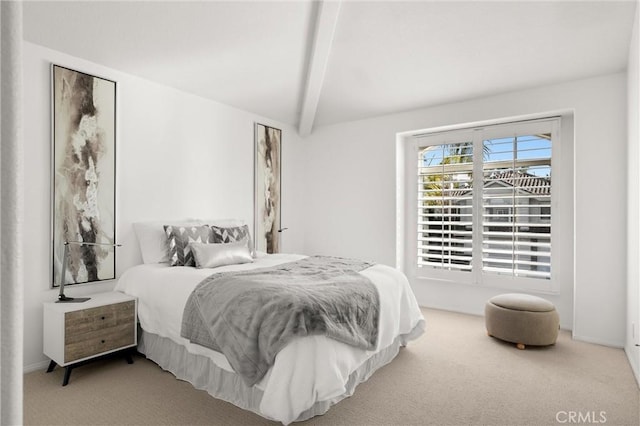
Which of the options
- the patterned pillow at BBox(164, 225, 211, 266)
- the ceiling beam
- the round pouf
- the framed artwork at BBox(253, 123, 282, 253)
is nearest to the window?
the round pouf

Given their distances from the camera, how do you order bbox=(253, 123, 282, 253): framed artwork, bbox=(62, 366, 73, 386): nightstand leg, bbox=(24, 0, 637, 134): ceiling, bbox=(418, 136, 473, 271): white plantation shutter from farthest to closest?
bbox=(253, 123, 282, 253): framed artwork, bbox=(418, 136, 473, 271): white plantation shutter, bbox=(24, 0, 637, 134): ceiling, bbox=(62, 366, 73, 386): nightstand leg

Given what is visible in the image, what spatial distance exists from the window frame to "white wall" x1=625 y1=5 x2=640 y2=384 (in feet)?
2.33

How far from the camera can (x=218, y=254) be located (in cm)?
321

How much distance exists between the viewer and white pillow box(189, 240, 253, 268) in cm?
313

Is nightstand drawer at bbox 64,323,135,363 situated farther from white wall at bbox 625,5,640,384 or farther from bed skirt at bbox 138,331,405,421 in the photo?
white wall at bbox 625,5,640,384

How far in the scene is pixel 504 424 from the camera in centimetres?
209

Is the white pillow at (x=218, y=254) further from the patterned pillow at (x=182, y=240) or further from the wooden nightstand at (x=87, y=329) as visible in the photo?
the wooden nightstand at (x=87, y=329)

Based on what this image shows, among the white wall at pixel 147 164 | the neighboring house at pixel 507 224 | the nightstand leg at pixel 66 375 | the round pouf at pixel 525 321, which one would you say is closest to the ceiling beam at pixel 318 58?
the white wall at pixel 147 164

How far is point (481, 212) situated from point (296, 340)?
3.10 meters

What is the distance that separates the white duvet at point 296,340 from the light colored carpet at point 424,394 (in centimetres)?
26

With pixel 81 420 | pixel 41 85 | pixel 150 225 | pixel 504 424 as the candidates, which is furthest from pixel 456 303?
pixel 41 85

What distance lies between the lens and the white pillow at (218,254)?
3.13 metres

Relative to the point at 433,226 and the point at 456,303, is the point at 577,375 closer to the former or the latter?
the point at 456,303

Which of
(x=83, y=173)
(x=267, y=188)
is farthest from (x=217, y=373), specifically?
(x=267, y=188)
